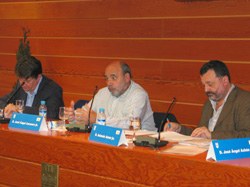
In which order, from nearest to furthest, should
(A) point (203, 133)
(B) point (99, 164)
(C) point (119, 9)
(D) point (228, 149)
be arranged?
(D) point (228, 149)
(B) point (99, 164)
(A) point (203, 133)
(C) point (119, 9)

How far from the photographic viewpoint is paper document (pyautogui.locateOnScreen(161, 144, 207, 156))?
9.04ft

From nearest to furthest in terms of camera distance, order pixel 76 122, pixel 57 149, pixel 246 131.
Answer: pixel 57 149 < pixel 246 131 < pixel 76 122

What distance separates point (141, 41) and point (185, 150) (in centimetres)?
273

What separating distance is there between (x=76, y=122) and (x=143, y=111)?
0.57 metres

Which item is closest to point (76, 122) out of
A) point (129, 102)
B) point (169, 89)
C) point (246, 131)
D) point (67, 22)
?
point (129, 102)

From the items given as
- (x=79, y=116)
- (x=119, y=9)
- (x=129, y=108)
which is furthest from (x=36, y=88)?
(x=119, y=9)

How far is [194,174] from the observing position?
8.36 feet

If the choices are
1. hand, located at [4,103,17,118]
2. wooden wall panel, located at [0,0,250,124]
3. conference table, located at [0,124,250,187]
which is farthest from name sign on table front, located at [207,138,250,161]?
wooden wall panel, located at [0,0,250,124]

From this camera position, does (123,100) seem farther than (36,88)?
No

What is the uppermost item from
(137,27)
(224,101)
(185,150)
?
(137,27)

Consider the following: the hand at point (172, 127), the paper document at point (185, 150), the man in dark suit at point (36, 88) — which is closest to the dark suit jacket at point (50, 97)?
the man in dark suit at point (36, 88)

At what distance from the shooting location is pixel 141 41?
5.40 m

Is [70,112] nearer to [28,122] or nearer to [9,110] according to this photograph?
[28,122]

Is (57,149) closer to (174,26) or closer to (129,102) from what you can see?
(129,102)
